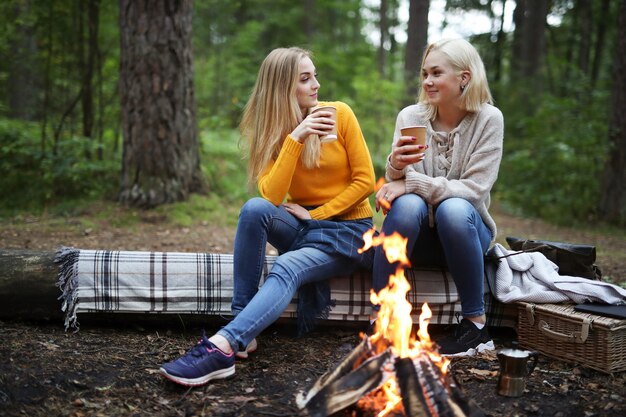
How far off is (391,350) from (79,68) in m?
6.62

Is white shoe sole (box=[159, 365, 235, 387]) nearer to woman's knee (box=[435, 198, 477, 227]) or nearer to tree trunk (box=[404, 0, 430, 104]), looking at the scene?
woman's knee (box=[435, 198, 477, 227])

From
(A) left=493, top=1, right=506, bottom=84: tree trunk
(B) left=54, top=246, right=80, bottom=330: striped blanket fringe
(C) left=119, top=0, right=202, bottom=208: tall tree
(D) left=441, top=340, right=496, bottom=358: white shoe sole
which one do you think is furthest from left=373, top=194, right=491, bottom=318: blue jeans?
(A) left=493, top=1, right=506, bottom=84: tree trunk

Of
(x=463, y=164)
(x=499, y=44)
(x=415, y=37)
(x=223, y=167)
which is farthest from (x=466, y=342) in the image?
(x=499, y=44)

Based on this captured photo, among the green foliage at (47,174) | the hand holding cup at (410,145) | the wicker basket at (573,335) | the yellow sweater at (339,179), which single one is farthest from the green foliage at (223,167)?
the wicker basket at (573,335)

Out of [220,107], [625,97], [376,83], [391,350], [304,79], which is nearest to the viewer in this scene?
[391,350]

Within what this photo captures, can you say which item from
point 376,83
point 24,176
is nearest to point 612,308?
point 24,176

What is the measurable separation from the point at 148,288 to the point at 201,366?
0.87 m

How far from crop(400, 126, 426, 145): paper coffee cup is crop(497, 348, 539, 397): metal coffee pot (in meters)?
1.10

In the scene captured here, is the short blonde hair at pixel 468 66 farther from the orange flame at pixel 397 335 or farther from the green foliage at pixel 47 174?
the green foliage at pixel 47 174

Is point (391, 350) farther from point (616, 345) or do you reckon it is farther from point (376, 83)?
point (376, 83)

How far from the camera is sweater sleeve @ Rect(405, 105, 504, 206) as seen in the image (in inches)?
116

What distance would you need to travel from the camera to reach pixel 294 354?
3012mm

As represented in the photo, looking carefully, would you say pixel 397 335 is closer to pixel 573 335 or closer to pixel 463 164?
pixel 573 335

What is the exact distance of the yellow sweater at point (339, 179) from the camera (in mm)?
3172
